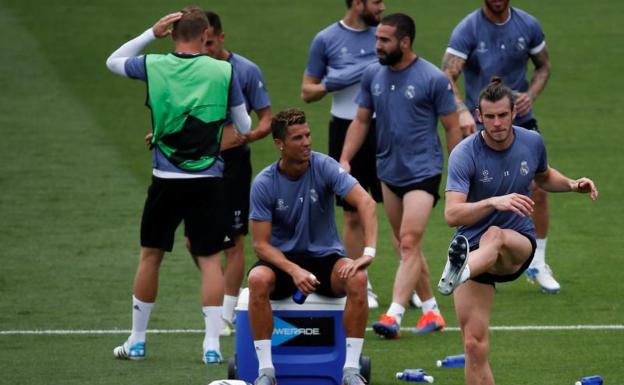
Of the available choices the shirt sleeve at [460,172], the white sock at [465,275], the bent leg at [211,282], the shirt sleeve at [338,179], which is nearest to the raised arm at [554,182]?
the shirt sleeve at [460,172]

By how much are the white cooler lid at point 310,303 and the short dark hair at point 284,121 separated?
107 cm

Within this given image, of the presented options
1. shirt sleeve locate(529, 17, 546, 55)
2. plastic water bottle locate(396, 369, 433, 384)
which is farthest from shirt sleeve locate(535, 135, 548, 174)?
shirt sleeve locate(529, 17, 546, 55)

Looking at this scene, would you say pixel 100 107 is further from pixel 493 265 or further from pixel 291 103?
pixel 493 265

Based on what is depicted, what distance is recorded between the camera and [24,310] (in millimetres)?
12961

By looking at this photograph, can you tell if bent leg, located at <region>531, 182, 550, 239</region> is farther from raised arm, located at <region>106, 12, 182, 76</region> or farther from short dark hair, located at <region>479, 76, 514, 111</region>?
short dark hair, located at <region>479, 76, 514, 111</region>

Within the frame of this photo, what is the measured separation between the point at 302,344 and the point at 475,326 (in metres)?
1.26

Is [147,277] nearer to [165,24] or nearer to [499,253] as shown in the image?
[165,24]

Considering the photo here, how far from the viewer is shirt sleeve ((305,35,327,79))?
13.8m

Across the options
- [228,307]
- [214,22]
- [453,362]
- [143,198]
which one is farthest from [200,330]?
[143,198]

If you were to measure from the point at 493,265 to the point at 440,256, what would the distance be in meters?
5.57

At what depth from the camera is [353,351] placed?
33.1 ft

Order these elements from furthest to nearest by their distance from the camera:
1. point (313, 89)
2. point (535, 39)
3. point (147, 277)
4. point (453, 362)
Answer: point (313, 89)
point (535, 39)
point (147, 277)
point (453, 362)

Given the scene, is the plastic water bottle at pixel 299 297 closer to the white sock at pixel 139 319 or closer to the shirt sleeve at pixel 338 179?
the shirt sleeve at pixel 338 179

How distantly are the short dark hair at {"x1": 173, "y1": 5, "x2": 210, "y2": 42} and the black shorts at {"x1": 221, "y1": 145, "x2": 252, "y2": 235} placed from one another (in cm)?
166
